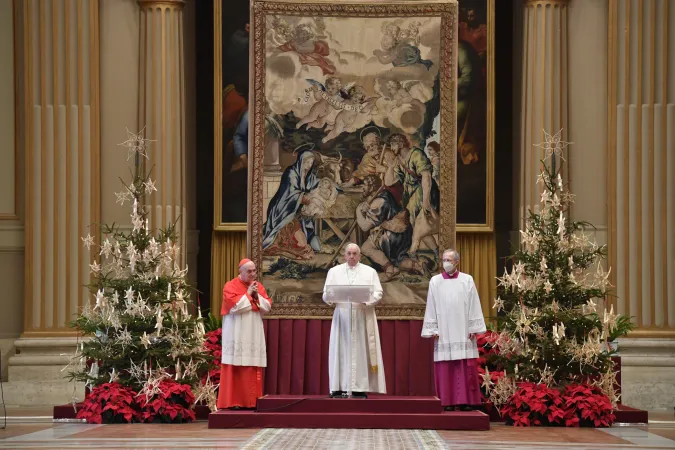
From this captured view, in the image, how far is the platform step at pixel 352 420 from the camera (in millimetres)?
12164

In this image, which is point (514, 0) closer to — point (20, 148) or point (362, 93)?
point (362, 93)

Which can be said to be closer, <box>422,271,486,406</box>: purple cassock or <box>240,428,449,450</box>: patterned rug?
<box>240,428,449,450</box>: patterned rug

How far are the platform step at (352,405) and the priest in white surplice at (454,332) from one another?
65cm

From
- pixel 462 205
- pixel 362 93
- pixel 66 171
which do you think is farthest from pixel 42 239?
pixel 462 205

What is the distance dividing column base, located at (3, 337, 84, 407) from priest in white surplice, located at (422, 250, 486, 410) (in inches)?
200

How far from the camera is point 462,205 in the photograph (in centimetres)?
1755

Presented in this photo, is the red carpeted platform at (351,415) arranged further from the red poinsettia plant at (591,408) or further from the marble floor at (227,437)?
the red poinsettia plant at (591,408)

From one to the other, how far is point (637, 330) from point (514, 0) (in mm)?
Answer: 5553

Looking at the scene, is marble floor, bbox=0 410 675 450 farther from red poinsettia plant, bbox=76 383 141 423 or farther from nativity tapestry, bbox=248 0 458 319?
nativity tapestry, bbox=248 0 458 319

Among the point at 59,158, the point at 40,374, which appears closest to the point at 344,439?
the point at 40,374

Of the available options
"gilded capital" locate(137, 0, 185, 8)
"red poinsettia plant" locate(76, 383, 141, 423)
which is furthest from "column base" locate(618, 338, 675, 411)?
"gilded capital" locate(137, 0, 185, 8)

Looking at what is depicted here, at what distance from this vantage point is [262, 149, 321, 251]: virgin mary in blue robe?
46.5 ft

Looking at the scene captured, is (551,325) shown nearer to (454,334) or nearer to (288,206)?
(454,334)

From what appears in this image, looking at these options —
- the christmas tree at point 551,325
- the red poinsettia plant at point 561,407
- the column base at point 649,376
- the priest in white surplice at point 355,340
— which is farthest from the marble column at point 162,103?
the column base at point 649,376
